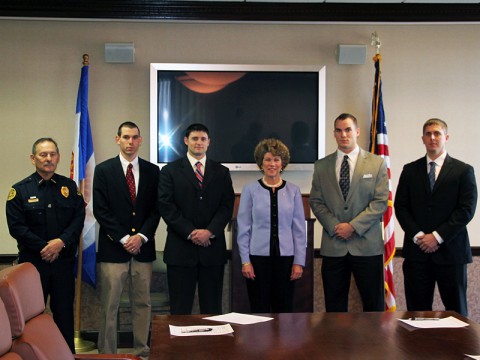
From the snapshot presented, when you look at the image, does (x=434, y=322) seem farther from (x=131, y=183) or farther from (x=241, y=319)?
(x=131, y=183)

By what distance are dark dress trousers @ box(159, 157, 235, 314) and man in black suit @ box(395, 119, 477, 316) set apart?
1.29 m

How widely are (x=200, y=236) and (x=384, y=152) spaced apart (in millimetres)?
1897

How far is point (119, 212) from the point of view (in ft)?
14.3

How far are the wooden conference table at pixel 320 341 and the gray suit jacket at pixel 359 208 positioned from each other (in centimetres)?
149

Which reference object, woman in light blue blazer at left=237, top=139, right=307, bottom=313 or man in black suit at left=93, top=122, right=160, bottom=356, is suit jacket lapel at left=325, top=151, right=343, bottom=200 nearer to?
woman in light blue blazer at left=237, top=139, right=307, bottom=313

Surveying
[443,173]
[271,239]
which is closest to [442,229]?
[443,173]

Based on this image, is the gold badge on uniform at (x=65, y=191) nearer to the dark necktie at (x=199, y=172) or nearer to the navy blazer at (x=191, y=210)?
the navy blazer at (x=191, y=210)

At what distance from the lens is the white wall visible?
17.4 feet

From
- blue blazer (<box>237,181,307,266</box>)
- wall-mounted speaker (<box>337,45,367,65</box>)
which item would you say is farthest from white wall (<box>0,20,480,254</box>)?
blue blazer (<box>237,181,307,266</box>)

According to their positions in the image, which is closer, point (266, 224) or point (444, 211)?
point (266, 224)

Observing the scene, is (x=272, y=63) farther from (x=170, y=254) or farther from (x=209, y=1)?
(x=170, y=254)

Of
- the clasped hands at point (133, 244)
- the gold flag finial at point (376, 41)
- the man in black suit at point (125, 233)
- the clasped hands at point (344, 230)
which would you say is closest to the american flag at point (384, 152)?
the gold flag finial at point (376, 41)

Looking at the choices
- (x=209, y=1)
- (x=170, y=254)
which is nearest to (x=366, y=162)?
(x=170, y=254)

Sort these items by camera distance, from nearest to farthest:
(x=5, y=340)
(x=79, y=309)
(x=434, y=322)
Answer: (x=5, y=340), (x=434, y=322), (x=79, y=309)
